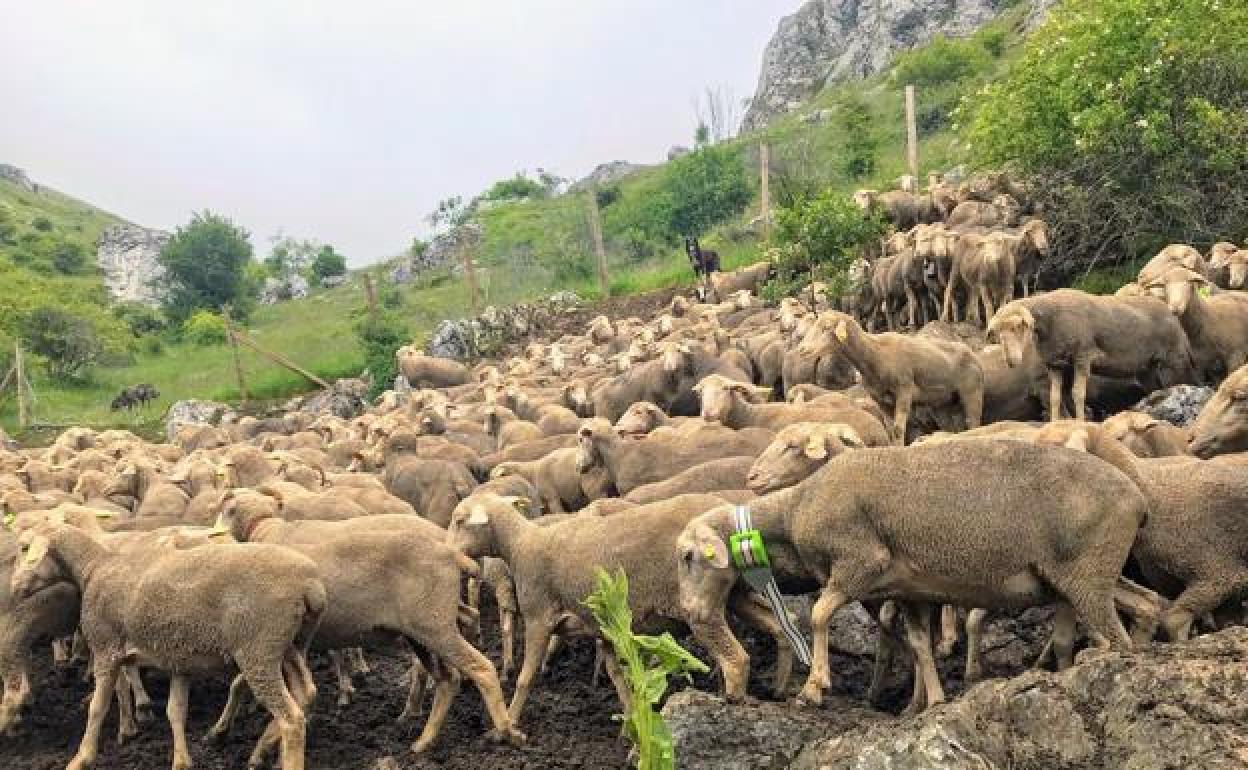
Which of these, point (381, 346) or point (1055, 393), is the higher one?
point (1055, 393)

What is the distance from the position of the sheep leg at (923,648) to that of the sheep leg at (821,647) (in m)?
0.51

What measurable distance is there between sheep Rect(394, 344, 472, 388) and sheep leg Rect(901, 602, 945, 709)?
78.4 feet

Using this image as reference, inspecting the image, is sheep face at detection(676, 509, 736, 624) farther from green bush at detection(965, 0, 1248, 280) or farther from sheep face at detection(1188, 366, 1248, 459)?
green bush at detection(965, 0, 1248, 280)

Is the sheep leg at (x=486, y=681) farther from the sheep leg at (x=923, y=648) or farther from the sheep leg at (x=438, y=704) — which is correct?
the sheep leg at (x=923, y=648)

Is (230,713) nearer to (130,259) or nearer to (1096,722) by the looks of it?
(1096,722)

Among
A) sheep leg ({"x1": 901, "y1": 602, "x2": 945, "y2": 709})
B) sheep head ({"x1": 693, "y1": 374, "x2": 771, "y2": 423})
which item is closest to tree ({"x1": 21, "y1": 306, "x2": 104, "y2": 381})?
sheep head ({"x1": 693, "y1": 374, "x2": 771, "y2": 423})

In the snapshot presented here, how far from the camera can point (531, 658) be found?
344 inches

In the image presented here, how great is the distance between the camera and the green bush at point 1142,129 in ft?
61.0

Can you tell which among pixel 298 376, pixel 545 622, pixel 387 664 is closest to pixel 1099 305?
pixel 545 622

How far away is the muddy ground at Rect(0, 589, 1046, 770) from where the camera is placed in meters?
8.03

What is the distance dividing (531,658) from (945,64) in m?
52.4

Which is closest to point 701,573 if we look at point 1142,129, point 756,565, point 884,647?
point 756,565

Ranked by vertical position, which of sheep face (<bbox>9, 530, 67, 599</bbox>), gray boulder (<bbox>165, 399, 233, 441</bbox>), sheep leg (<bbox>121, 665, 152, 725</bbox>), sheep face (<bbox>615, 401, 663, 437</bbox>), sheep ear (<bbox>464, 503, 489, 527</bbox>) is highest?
sheep face (<bbox>9, 530, 67, 599</bbox>)

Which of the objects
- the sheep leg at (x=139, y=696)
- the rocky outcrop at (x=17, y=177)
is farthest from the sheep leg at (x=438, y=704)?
the rocky outcrop at (x=17, y=177)
